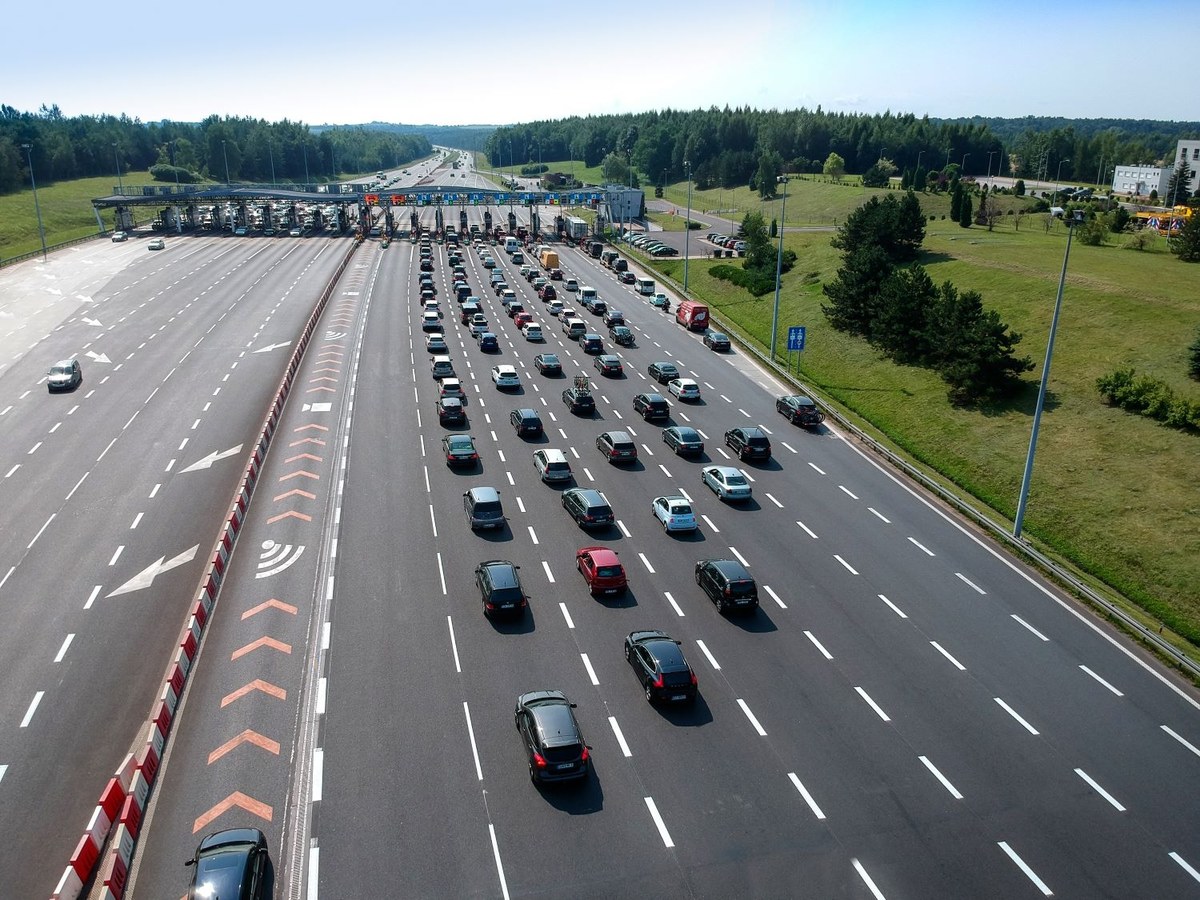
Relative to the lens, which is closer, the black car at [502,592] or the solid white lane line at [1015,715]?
the solid white lane line at [1015,715]

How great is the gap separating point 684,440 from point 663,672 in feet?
79.1

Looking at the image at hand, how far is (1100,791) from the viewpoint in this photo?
23.0 meters

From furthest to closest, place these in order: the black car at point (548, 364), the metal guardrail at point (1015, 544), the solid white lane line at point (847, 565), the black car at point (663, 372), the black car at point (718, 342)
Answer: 1. the black car at point (718, 342)
2. the black car at point (548, 364)
3. the black car at point (663, 372)
4. the solid white lane line at point (847, 565)
5. the metal guardrail at point (1015, 544)

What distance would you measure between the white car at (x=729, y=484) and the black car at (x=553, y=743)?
20338 mm

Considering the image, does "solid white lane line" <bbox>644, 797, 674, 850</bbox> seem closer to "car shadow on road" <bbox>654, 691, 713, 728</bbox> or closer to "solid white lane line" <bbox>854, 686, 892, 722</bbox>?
"car shadow on road" <bbox>654, 691, 713, 728</bbox>

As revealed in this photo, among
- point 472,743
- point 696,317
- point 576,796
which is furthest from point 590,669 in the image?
point 696,317

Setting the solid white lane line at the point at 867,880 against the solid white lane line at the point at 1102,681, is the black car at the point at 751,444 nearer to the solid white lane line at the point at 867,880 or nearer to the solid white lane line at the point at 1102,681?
the solid white lane line at the point at 1102,681

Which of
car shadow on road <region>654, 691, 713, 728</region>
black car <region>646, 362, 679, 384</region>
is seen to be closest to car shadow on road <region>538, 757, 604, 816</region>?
car shadow on road <region>654, 691, 713, 728</region>

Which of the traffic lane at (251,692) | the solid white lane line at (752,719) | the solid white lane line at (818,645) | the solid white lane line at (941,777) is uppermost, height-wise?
the traffic lane at (251,692)

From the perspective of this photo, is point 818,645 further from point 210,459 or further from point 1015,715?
point 210,459

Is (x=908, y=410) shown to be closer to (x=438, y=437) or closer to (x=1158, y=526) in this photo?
(x=1158, y=526)

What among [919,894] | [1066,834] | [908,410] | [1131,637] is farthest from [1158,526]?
[919,894]

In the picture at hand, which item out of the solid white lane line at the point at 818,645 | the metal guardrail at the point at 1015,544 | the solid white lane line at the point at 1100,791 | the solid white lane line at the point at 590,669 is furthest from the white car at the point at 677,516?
the solid white lane line at the point at 1100,791

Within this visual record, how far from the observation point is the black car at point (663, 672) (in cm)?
2544
